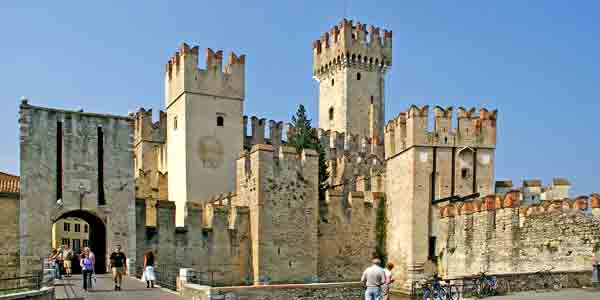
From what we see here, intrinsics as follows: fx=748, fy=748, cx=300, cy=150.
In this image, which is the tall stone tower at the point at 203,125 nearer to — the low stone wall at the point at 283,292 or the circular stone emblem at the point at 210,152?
the circular stone emblem at the point at 210,152

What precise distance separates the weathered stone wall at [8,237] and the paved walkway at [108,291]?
148 inches

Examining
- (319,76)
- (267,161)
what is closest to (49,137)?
(267,161)

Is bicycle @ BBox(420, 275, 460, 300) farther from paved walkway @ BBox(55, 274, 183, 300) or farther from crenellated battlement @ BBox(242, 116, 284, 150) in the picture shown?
crenellated battlement @ BBox(242, 116, 284, 150)

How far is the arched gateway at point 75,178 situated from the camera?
32.6 m

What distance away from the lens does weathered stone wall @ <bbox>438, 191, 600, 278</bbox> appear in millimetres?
27391

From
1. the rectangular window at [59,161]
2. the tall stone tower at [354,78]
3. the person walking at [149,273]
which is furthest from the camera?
the tall stone tower at [354,78]

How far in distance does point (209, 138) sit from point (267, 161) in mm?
7970

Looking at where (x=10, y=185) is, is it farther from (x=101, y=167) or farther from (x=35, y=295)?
(x=35, y=295)

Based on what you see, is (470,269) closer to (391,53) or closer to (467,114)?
(467,114)

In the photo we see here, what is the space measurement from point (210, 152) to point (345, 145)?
49.3 feet

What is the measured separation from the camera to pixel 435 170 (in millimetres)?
36812

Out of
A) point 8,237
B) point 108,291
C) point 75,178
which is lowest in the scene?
point 108,291

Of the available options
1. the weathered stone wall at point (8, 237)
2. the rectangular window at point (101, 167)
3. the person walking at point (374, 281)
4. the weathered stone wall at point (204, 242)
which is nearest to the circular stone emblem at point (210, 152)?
the weathered stone wall at point (204, 242)

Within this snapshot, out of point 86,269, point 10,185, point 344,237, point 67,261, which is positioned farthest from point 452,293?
point 10,185
